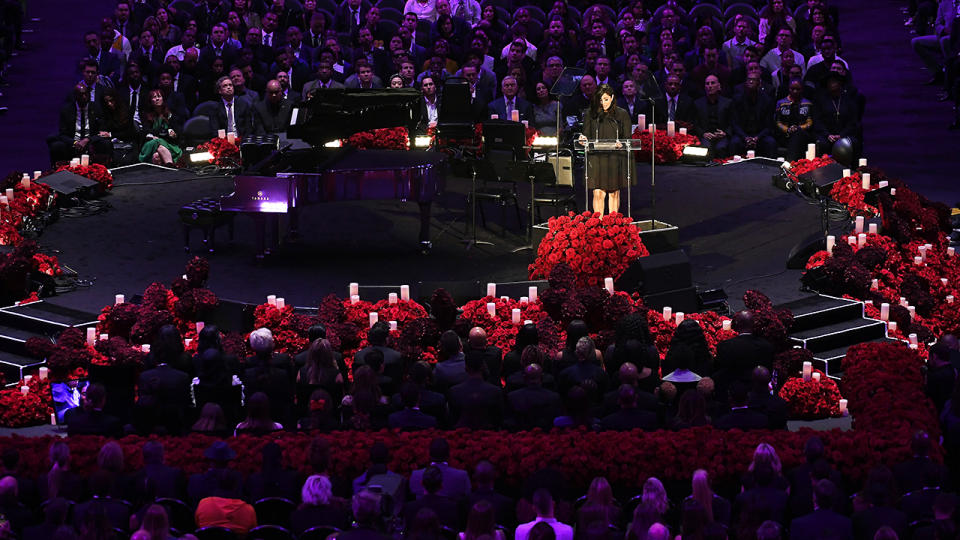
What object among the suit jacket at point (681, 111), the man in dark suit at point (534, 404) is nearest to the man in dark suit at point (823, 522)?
the man in dark suit at point (534, 404)

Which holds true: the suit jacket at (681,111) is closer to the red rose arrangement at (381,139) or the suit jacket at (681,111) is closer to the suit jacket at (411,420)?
the red rose arrangement at (381,139)

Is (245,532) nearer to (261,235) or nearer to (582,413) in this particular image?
(582,413)

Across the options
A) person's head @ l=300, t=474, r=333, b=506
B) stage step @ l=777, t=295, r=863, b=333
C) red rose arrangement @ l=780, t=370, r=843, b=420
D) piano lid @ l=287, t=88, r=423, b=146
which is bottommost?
red rose arrangement @ l=780, t=370, r=843, b=420

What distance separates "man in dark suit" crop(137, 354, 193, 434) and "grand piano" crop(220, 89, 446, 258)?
4.12 m

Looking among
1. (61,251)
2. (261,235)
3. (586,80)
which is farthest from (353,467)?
(586,80)

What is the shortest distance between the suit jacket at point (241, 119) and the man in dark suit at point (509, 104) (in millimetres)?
3024

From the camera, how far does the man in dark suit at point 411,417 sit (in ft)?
34.9

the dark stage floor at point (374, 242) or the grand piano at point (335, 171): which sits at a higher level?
the grand piano at point (335, 171)

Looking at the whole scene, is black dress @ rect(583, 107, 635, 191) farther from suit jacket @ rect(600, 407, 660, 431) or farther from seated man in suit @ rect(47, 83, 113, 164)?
seated man in suit @ rect(47, 83, 113, 164)

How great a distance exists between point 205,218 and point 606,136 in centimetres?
405

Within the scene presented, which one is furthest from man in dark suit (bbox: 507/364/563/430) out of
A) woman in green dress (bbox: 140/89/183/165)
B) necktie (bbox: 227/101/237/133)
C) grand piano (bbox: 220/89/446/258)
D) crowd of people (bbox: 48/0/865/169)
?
necktie (bbox: 227/101/237/133)

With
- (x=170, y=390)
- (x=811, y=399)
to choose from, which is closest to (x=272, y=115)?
(x=170, y=390)

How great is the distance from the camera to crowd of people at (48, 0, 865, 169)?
67.1 feet

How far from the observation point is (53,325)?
1416cm
